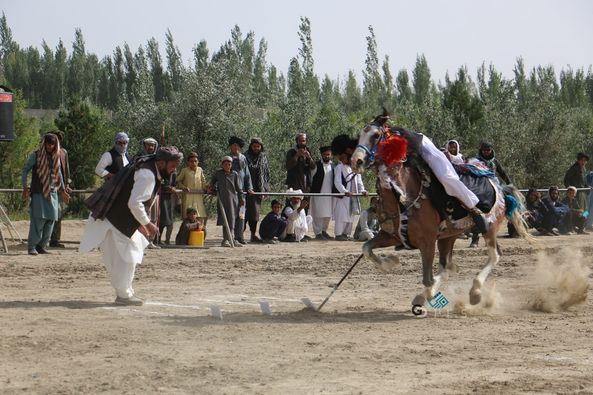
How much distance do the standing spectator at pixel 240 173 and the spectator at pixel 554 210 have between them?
23.3 ft

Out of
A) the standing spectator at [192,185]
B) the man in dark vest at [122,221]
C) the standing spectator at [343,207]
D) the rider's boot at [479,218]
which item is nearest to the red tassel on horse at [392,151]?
the rider's boot at [479,218]

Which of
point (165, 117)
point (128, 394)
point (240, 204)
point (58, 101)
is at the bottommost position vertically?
point (128, 394)

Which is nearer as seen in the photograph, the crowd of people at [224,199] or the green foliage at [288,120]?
the crowd of people at [224,199]

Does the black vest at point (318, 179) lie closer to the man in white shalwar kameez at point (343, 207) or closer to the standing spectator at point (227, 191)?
the man in white shalwar kameez at point (343, 207)

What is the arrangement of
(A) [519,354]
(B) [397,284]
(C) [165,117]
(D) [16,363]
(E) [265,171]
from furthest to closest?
(C) [165,117], (E) [265,171], (B) [397,284], (A) [519,354], (D) [16,363]

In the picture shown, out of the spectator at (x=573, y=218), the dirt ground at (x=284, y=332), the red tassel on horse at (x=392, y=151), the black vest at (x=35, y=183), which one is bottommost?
the dirt ground at (x=284, y=332)

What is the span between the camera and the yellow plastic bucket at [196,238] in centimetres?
→ 1885

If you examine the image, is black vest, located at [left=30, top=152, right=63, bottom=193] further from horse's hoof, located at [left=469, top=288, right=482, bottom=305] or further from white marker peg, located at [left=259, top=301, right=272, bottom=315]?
horse's hoof, located at [left=469, top=288, right=482, bottom=305]

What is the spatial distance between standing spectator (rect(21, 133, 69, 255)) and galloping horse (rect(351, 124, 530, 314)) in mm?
7078

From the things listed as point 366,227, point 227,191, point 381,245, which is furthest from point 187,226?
point 381,245

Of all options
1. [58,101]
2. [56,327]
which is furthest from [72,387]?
[58,101]

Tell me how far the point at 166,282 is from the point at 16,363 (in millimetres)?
6056

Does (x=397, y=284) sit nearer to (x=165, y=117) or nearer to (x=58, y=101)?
(x=165, y=117)

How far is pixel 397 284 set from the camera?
46.7ft
